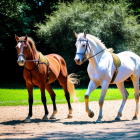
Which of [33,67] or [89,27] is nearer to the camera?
[33,67]

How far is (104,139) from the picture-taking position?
481cm

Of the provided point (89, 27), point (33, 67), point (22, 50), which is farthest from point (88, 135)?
point (89, 27)

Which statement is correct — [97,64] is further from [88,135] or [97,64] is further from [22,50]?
[88,135]

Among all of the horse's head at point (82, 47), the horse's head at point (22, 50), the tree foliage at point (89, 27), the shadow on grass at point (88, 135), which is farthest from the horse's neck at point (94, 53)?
the tree foliage at point (89, 27)

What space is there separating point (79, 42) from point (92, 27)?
13.9 meters

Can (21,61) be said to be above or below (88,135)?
above

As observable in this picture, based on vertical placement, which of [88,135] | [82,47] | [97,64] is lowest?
[88,135]

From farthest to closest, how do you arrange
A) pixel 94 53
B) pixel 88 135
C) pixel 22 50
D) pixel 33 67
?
pixel 33 67, pixel 94 53, pixel 22 50, pixel 88 135

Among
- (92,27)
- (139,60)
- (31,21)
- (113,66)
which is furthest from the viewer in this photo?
(31,21)

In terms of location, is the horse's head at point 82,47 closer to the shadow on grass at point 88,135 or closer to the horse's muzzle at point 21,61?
the horse's muzzle at point 21,61

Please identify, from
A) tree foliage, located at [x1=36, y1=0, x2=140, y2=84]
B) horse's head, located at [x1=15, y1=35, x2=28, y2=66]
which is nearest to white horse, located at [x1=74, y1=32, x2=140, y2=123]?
horse's head, located at [x1=15, y1=35, x2=28, y2=66]

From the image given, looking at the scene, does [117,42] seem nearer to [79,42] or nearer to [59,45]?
[59,45]

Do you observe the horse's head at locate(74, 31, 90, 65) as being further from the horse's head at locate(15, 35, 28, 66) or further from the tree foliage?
the tree foliage

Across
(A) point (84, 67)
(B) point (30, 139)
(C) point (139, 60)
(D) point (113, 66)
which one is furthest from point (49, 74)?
(A) point (84, 67)
